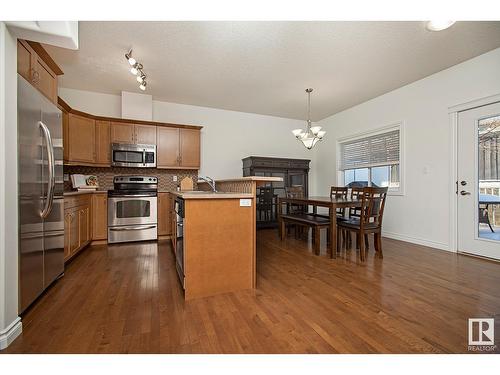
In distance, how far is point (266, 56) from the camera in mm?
3021

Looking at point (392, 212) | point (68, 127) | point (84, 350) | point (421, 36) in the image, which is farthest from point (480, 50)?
point (68, 127)

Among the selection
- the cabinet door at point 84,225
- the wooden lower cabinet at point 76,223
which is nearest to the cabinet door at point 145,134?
the wooden lower cabinet at point 76,223

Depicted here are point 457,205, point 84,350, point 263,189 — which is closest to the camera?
point 84,350

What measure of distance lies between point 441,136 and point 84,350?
4.70 meters

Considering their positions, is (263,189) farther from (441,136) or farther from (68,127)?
(68,127)

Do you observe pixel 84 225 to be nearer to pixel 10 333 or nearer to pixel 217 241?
pixel 10 333

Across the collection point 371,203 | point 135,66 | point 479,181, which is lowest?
point 371,203

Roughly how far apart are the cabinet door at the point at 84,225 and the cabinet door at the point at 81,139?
0.92 metres

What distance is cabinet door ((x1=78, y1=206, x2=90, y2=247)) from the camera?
321 centimetres

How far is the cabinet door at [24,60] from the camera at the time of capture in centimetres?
168

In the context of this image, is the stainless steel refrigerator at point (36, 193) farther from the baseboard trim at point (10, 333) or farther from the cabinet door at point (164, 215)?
the cabinet door at point (164, 215)

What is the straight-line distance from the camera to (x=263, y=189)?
5172 mm

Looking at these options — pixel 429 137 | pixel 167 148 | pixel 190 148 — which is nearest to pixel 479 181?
pixel 429 137

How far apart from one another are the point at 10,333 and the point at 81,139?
325cm
